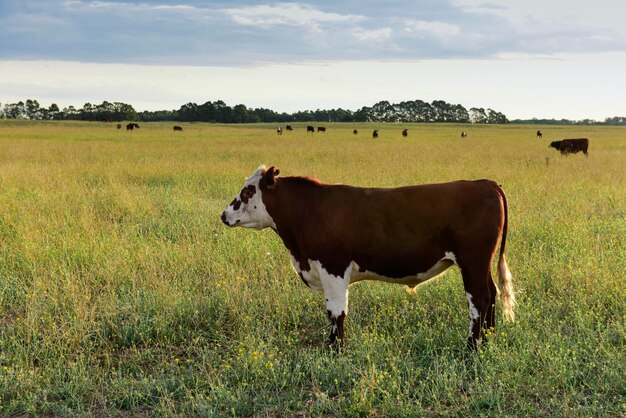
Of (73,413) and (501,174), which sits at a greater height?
(501,174)

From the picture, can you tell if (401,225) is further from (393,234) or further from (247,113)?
(247,113)

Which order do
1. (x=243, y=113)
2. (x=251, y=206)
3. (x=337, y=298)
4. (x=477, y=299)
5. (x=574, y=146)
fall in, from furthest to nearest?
(x=243, y=113), (x=574, y=146), (x=251, y=206), (x=337, y=298), (x=477, y=299)

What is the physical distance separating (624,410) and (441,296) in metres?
2.38

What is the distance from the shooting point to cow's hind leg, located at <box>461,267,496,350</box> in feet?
15.8

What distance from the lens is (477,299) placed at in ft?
16.0

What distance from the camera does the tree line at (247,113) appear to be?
119312mm

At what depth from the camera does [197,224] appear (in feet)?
31.5

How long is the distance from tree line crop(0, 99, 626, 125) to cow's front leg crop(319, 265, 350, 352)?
105m

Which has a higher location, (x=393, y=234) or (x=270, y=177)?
(x=270, y=177)

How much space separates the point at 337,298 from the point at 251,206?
124 cm

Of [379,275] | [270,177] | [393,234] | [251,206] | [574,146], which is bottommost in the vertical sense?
[379,275]

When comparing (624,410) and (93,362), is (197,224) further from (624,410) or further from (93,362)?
(624,410)

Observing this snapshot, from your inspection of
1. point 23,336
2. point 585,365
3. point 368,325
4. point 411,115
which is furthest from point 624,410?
point 411,115

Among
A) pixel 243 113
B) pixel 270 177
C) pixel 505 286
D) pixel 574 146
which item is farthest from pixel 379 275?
pixel 243 113
